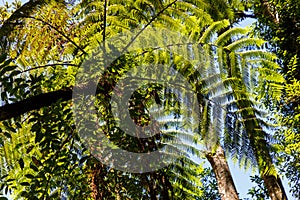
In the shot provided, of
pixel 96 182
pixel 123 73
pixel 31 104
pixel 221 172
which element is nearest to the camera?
pixel 31 104

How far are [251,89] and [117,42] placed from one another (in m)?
0.78

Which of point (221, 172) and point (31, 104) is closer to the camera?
point (31, 104)

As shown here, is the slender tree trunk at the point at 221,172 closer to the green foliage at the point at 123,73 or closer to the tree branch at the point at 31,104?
the green foliage at the point at 123,73

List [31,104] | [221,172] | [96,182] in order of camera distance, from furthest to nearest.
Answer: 1. [221,172]
2. [96,182]
3. [31,104]

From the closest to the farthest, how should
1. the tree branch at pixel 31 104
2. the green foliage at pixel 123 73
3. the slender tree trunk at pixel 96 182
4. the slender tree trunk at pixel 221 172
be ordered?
the tree branch at pixel 31 104 → the slender tree trunk at pixel 96 182 → the green foliage at pixel 123 73 → the slender tree trunk at pixel 221 172

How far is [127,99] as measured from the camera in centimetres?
210

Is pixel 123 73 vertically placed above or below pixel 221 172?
above

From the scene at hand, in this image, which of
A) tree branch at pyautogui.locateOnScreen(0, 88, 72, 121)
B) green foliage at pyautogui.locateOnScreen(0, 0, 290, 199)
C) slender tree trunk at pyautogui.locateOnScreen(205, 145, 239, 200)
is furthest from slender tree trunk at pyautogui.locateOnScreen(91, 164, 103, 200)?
slender tree trunk at pyautogui.locateOnScreen(205, 145, 239, 200)

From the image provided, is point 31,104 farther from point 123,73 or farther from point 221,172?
point 221,172

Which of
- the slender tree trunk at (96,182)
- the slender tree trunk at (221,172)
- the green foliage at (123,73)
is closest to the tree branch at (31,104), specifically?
the green foliage at (123,73)

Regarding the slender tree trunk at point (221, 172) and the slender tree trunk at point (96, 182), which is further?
the slender tree trunk at point (221, 172)

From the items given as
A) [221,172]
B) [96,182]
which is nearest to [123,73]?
[96,182]

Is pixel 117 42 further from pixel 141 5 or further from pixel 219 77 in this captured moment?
pixel 219 77

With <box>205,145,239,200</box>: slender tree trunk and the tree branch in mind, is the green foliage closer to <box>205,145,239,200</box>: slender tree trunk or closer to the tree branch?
the tree branch
